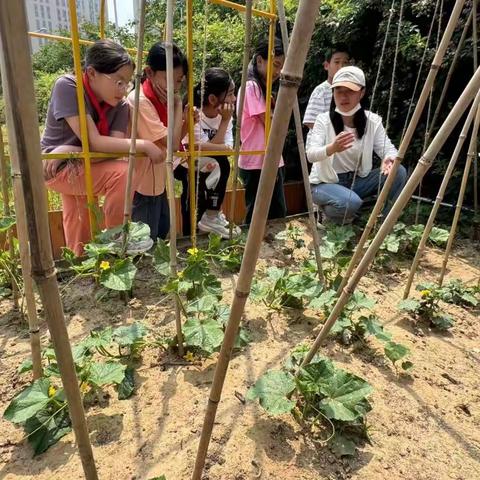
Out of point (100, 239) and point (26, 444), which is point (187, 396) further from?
point (100, 239)

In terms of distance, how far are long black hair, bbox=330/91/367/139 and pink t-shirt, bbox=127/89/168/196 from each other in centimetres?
121

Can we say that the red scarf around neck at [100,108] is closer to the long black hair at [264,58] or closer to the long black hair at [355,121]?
the long black hair at [264,58]

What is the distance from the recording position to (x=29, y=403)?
120 centimetres

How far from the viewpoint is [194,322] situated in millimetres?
1505

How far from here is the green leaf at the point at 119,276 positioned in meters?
1.69

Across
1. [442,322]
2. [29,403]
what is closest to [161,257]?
[29,403]

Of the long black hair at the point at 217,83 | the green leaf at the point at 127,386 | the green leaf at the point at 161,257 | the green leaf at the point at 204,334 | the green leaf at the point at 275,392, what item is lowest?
the green leaf at the point at 127,386

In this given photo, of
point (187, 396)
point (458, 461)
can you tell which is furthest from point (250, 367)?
point (458, 461)

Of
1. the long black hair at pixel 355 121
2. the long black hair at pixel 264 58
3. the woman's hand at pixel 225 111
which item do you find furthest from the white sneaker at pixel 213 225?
the long black hair at pixel 355 121

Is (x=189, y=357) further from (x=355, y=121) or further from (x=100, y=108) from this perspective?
(x=355, y=121)

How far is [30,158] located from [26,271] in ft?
2.47

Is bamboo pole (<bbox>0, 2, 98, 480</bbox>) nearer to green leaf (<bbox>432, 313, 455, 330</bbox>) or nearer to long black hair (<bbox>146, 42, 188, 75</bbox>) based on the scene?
long black hair (<bbox>146, 42, 188, 75</bbox>)

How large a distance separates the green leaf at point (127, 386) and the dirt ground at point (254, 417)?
0.02 meters

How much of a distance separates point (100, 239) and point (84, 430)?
121cm
